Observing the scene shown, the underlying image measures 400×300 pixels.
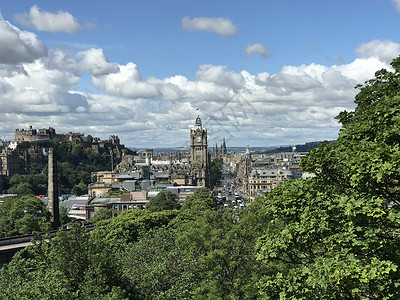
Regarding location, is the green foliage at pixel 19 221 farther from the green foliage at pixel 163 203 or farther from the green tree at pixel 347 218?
the green tree at pixel 347 218

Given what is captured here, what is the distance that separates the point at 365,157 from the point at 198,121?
184 m

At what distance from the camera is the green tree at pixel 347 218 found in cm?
1430

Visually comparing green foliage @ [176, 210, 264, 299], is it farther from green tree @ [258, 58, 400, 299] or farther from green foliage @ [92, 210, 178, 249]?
green foliage @ [92, 210, 178, 249]

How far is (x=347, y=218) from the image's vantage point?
607 inches

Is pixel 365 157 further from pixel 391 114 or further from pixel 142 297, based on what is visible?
pixel 142 297

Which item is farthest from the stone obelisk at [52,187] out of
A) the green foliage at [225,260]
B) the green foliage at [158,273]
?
the green foliage at [225,260]

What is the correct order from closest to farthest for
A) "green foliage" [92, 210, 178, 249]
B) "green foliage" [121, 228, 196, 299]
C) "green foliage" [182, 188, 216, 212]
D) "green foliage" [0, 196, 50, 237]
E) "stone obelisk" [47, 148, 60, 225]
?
1. "green foliage" [121, 228, 196, 299]
2. "green foliage" [92, 210, 178, 249]
3. "green foliage" [0, 196, 50, 237]
4. "stone obelisk" [47, 148, 60, 225]
5. "green foliage" [182, 188, 216, 212]

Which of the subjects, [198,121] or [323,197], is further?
[198,121]

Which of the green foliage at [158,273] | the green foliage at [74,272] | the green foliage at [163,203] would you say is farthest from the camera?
the green foliage at [163,203]

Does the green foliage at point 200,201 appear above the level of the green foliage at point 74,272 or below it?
below

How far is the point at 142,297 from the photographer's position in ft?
85.3

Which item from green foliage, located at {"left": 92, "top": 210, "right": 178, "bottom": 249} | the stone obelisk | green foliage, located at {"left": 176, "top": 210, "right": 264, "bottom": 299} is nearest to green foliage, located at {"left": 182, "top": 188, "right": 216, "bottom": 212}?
green foliage, located at {"left": 92, "top": 210, "right": 178, "bottom": 249}

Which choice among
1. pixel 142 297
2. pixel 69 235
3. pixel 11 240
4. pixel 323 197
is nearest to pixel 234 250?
pixel 142 297

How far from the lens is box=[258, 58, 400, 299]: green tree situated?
14305 mm
